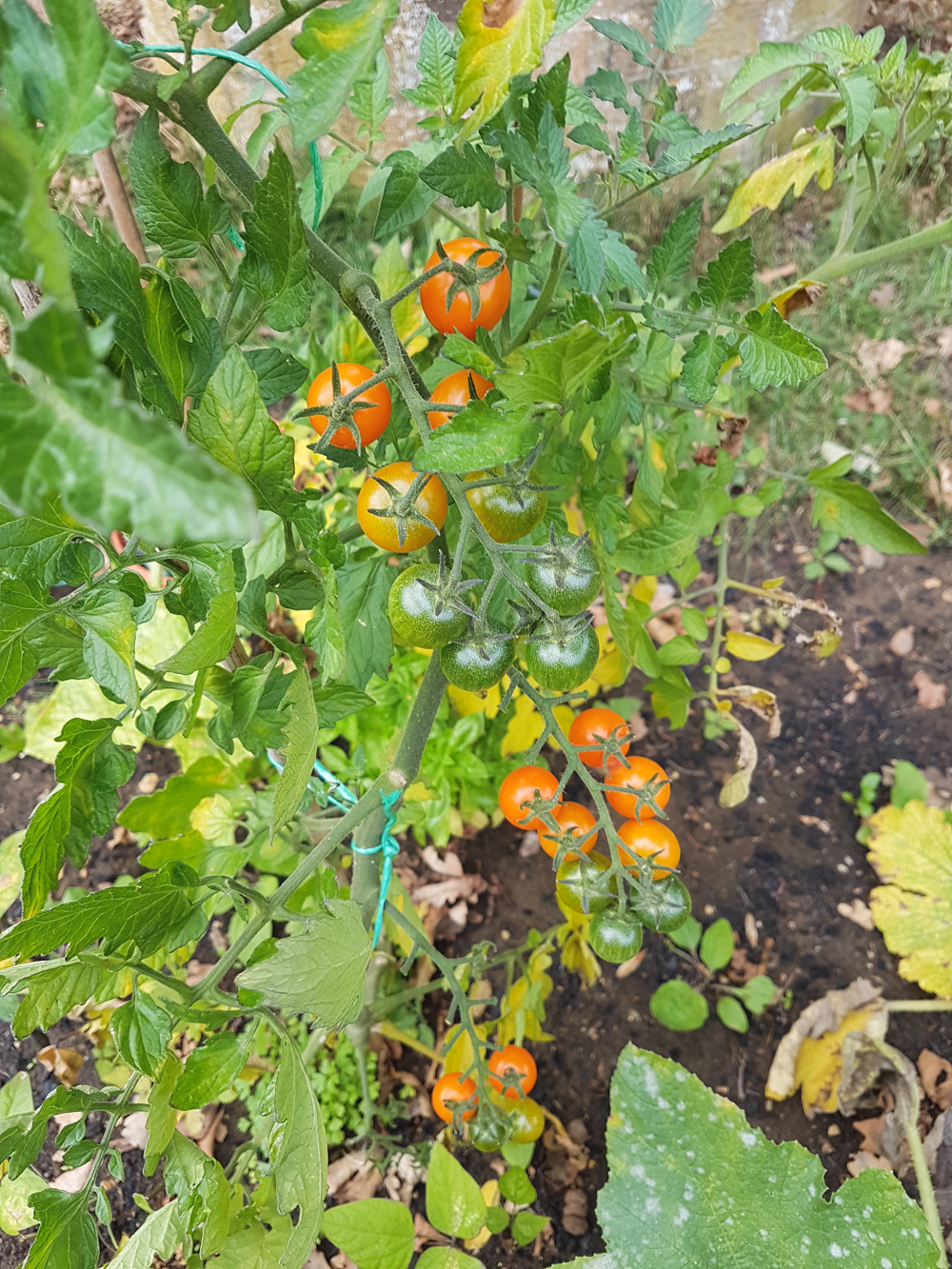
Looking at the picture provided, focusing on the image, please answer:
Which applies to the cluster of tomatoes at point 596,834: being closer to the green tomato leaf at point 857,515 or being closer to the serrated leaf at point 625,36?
the green tomato leaf at point 857,515

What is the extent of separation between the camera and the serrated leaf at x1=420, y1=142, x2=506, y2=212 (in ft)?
2.17

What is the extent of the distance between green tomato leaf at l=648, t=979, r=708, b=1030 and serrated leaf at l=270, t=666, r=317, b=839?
4.02ft

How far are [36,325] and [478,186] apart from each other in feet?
1.78

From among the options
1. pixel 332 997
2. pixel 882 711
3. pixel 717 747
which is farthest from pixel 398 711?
pixel 882 711

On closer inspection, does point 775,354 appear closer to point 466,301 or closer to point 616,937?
point 466,301

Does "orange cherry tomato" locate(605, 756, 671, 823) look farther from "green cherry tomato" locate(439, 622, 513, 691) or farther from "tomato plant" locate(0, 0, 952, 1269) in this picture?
"green cherry tomato" locate(439, 622, 513, 691)

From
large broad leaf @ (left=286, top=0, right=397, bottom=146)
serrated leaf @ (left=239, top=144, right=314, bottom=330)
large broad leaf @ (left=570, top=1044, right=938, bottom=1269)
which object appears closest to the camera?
large broad leaf @ (left=286, top=0, right=397, bottom=146)

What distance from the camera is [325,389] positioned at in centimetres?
82

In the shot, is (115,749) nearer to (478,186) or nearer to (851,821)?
(478,186)

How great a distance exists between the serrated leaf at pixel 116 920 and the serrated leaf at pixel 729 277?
71 centimetres

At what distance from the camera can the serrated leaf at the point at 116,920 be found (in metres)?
0.57

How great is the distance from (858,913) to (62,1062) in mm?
1598

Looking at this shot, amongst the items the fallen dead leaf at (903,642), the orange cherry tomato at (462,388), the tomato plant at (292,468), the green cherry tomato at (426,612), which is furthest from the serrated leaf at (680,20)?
the fallen dead leaf at (903,642)

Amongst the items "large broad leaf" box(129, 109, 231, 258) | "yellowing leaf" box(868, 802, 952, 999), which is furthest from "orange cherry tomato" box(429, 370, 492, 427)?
"yellowing leaf" box(868, 802, 952, 999)
